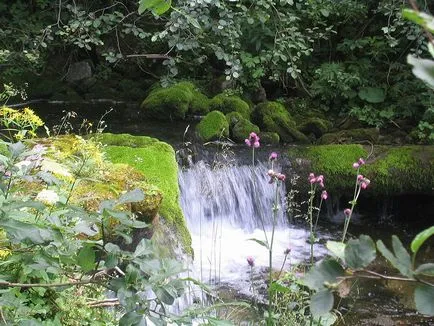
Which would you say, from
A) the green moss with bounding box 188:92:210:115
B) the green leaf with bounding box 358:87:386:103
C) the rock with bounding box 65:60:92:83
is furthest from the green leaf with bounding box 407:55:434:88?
the rock with bounding box 65:60:92:83

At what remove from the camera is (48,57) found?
32.1 ft

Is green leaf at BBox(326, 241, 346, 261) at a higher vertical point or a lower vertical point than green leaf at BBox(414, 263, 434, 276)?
lower

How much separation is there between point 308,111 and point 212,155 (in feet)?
7.89

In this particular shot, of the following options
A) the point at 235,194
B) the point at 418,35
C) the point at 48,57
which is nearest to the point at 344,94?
the point at 418,35

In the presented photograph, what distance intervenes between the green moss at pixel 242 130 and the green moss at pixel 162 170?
232 cm

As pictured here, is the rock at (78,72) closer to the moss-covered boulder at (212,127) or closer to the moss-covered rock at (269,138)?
the moss-covered boulder at (212,127)

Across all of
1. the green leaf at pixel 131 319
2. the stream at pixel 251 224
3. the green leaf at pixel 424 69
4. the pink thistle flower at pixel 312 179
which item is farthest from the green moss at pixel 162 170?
the green leaf at pixel 424 69

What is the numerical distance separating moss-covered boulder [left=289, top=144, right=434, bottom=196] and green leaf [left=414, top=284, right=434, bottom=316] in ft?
19.1

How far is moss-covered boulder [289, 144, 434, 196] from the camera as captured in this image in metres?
6.35

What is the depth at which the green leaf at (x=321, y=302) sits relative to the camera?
2.15 feet

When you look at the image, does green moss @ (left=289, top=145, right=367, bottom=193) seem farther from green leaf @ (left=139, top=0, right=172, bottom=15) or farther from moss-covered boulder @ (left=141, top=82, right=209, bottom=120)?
green leaf @ (left=139, top=0, right=172, bottom=15)

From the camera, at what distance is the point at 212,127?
6.90 m

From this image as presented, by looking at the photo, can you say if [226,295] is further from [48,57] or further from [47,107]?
[48,57]

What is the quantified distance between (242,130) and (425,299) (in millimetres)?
6467
